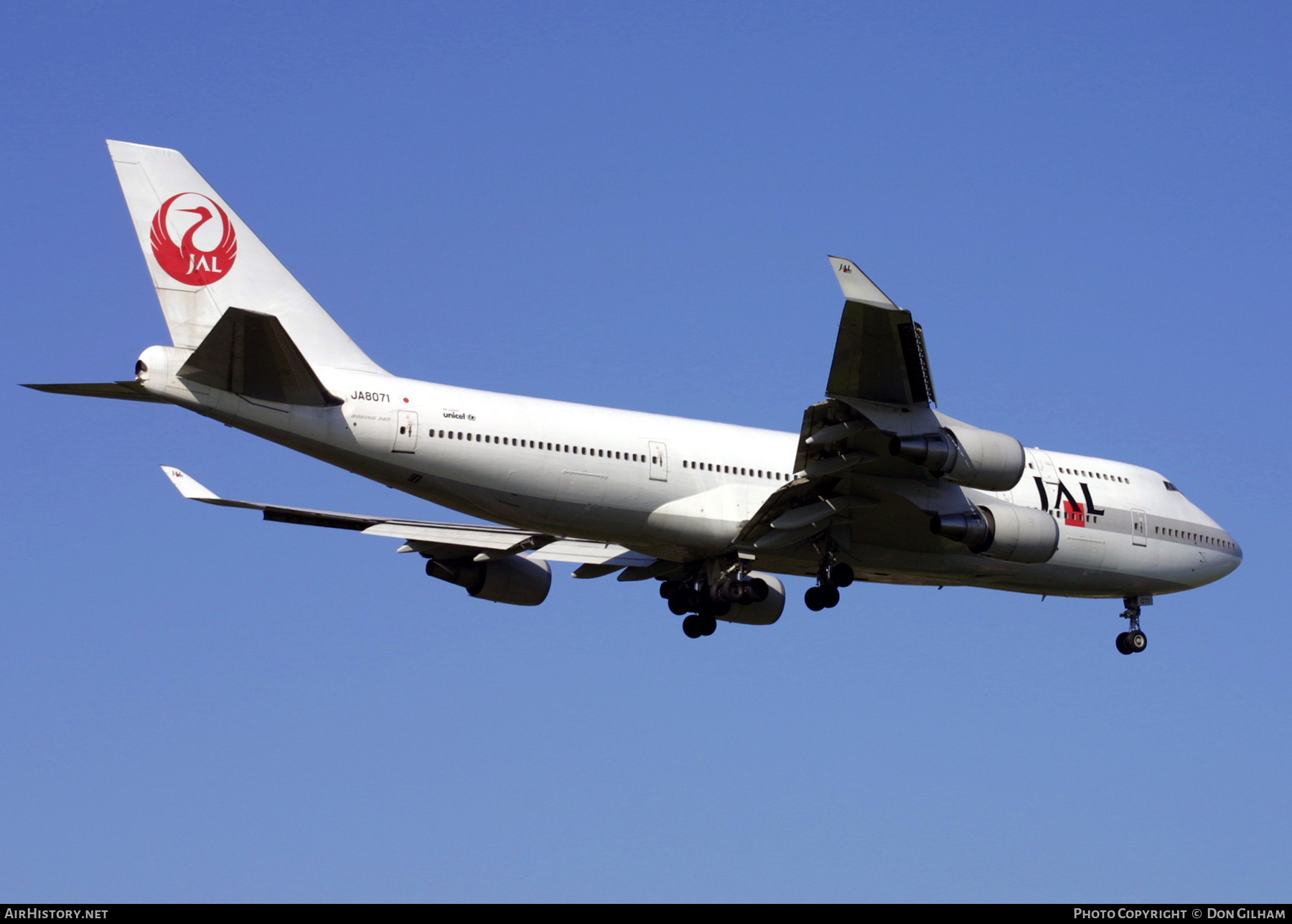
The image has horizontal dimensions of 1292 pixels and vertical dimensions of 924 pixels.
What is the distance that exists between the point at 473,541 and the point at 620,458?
4538 mm

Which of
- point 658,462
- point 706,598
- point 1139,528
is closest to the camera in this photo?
point 658,462

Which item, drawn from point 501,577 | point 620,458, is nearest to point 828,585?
point 620,458

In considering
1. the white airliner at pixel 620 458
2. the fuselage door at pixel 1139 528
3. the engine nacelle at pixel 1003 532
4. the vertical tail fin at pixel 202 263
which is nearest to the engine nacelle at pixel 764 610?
the white airliner at pixel 620 458

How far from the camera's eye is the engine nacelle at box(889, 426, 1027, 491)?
22453 mm

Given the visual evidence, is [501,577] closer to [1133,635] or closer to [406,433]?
[406,433]

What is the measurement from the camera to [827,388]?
22125 millimetres

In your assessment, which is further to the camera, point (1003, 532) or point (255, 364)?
point (1003, 532)

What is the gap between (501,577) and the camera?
2828cm

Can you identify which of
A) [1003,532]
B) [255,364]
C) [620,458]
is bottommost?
[255,364]

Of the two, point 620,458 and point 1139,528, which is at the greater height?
point 1139,528

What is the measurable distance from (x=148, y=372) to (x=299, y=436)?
7.58 ft

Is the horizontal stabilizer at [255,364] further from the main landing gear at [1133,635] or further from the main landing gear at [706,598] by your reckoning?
the main landing gear at [1133,635]
